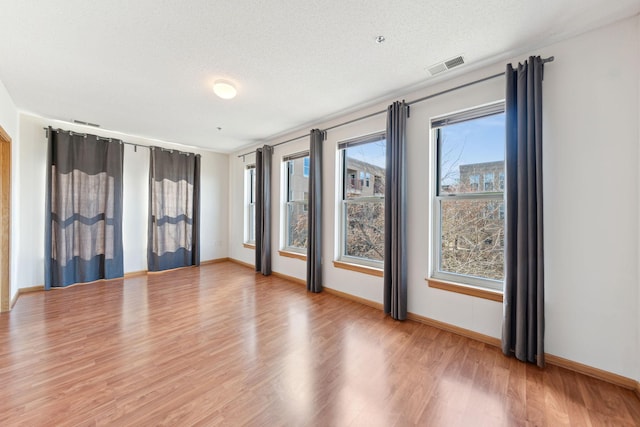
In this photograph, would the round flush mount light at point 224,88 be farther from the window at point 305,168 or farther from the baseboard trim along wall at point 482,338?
the baseboard trim along wall at point 482,338

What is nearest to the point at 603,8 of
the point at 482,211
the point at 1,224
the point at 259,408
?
the point at 482,211

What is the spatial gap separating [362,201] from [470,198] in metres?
1.36

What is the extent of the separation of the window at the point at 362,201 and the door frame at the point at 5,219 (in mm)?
4288

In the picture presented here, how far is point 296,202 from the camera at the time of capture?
4648 mm

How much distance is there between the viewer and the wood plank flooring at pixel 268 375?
154 centimetres

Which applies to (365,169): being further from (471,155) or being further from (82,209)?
(82,209)

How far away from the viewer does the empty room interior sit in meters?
1.71

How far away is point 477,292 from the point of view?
2.45 meters

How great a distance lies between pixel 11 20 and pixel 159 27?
40.5 inches

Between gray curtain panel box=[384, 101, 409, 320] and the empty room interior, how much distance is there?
3 centimetres

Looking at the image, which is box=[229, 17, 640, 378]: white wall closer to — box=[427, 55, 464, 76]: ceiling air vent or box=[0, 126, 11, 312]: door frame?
box=[427, 55, 464, 76]: ceiling air vent

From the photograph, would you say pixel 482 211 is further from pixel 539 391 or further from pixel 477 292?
pixel 539 391

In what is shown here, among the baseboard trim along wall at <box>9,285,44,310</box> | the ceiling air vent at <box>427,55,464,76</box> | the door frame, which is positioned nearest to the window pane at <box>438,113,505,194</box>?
the ceiling air vent at <box>427,55,464,76</box>

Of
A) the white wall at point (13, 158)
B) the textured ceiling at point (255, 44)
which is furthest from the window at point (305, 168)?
the white wall at point (13, 158)
